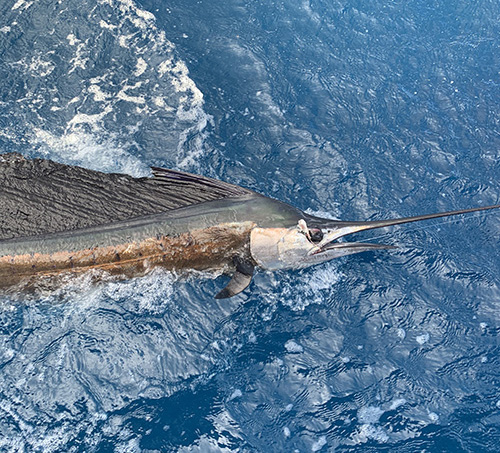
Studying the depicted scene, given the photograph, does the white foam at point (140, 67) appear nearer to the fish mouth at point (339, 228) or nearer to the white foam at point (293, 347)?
the fish mouth at point (339, 228)

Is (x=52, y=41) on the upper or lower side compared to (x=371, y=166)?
upper

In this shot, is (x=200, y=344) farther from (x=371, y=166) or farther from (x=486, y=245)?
(x=486, y=245)

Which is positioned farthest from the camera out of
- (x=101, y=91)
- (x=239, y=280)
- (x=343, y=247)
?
(x=101, y=91)

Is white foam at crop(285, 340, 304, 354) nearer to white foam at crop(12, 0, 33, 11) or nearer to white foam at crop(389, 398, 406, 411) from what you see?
white foam at crop(389, 398, 406, 411)

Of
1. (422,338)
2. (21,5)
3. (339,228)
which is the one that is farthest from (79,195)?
(21,5)

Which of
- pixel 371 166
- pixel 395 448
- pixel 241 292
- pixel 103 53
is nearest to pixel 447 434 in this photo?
pixel 395 448

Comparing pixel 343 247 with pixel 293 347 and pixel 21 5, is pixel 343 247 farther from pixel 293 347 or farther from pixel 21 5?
pixel 21 5
